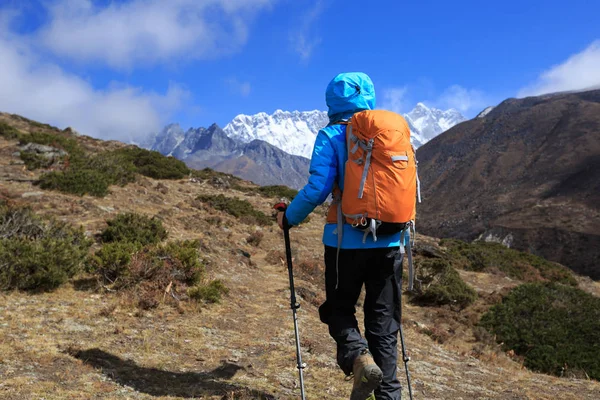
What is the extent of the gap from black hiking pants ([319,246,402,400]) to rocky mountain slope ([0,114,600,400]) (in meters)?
1.20

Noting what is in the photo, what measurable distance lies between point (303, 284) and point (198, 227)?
426 cm

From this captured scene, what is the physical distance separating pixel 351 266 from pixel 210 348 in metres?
2.83

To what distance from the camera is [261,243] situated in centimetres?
1398

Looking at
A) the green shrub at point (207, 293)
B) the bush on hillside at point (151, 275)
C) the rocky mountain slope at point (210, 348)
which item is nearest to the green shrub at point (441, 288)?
the rocky mountain slope at point (210, 348)

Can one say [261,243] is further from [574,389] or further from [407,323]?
[574,389]

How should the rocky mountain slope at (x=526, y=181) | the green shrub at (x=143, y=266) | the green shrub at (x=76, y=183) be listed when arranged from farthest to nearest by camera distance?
1. the rocky mountain slope at (x=526, y=181)
2. the green shrub at (x=76, y=183)
3. the green shrub at (x=143, y=266)

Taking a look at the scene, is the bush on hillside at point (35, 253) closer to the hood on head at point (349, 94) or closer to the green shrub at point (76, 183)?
the green shrub at point (76, 183)

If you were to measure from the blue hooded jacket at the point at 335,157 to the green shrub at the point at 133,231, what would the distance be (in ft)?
18.9

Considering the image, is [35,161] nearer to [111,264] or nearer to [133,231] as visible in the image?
[133,231]

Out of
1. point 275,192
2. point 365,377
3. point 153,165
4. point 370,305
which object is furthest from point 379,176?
point 275,192

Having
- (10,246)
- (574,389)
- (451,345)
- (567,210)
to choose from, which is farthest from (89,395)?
(567,210)

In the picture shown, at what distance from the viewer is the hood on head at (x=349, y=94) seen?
11.9 ft

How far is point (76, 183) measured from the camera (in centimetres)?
1230

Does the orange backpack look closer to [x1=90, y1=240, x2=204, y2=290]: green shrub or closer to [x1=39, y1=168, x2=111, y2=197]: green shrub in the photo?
[x1=90, y1=240, x2=204, y2=290]: green shrub
